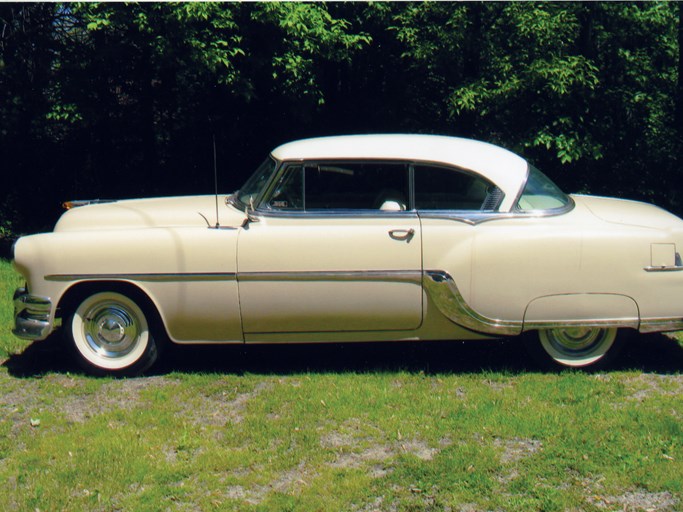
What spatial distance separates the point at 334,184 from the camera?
Answer: 5.98 m

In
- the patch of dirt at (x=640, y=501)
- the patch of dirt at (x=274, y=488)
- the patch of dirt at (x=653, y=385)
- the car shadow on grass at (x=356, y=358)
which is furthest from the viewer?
the car shadow on grass at (x=356, y=358)

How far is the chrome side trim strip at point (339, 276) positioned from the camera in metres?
5.74

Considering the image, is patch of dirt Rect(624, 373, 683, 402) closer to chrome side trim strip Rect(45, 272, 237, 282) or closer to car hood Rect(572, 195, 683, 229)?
car hood Rect(572, 195, 683, 229)

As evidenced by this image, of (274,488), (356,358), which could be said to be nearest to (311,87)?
(356,358)

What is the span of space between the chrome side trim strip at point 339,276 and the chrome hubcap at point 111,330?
0.89m

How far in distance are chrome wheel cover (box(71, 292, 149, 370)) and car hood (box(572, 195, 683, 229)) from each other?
10.9 feet

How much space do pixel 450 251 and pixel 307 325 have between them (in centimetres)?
109

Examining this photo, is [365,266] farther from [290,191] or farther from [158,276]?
[158,276]

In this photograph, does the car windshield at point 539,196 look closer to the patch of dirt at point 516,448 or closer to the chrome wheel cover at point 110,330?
the patch of dirt at point 516,448

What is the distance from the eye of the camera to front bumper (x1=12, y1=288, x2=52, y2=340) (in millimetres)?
5848

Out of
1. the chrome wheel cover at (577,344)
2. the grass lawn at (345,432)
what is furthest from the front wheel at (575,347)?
the grass lawn at (345,432)

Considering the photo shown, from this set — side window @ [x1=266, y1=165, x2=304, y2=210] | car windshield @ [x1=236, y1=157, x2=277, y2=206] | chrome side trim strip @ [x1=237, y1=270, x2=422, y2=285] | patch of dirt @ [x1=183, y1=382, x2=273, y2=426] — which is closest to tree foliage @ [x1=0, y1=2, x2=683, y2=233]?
car windshield @ [x1=236, y1=157, x2=277, y2=206]

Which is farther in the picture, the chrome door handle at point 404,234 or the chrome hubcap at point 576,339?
the chrome hubcap at point 576,339

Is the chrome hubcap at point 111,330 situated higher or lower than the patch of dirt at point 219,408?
higher
